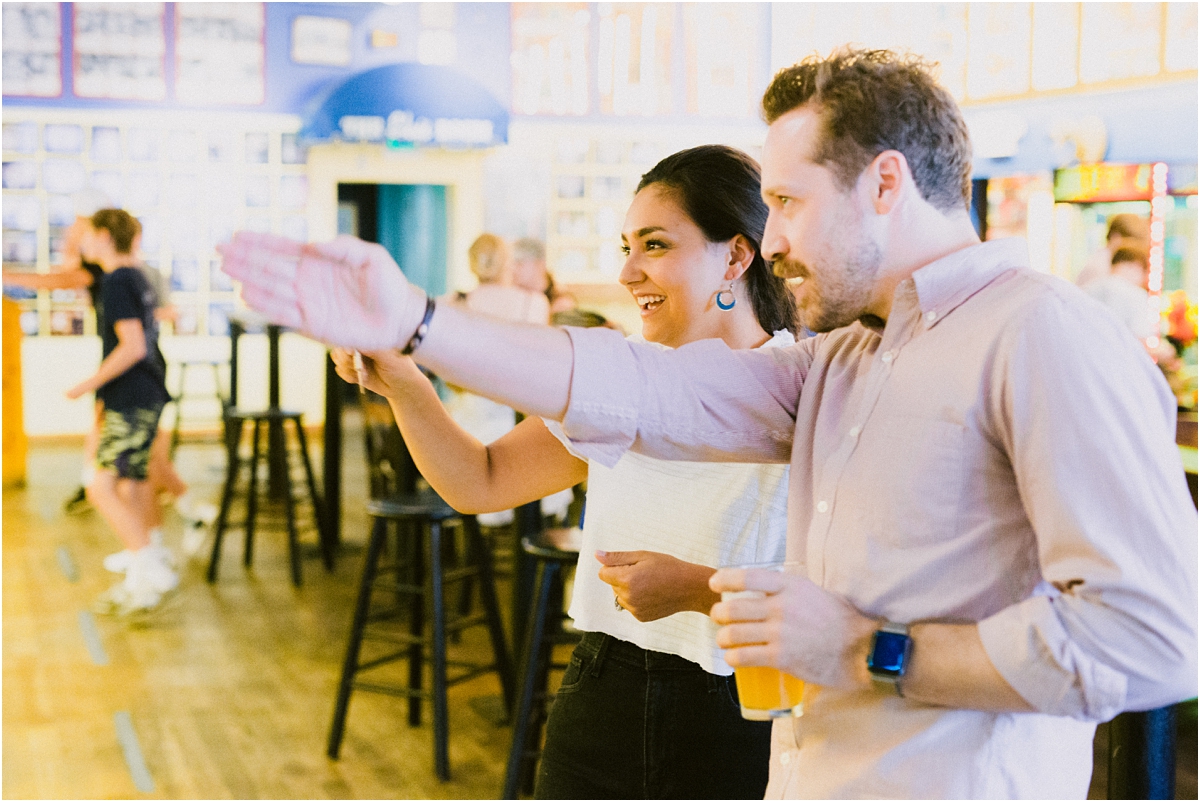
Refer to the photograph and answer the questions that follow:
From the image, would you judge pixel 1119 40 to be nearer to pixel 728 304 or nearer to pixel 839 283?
pixel 728 304

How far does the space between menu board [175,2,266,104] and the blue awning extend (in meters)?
0.76

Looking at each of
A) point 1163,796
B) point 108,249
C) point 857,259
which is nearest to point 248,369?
point 108,249

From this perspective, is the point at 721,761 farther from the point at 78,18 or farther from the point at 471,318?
the point at 78,18

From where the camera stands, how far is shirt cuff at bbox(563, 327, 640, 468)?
3.39 ft

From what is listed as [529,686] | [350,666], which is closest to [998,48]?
[350,666]

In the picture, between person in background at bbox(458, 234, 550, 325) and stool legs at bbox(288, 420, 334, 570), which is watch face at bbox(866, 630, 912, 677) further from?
stool legs at bbox(288, 420, 334, 570)

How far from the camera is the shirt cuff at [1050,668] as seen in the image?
0.88 m

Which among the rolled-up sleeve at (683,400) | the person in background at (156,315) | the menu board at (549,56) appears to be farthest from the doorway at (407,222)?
the rolled-up sleeve at (683,400)

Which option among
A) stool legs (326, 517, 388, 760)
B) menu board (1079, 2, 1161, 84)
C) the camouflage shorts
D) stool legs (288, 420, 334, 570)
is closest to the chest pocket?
stool legs (326, 517, 388, 760)

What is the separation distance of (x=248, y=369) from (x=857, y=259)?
32.6ft

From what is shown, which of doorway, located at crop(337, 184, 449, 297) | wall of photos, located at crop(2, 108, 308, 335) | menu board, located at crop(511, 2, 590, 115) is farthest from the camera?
doorway, located at crop(337, 184, 449, 297)

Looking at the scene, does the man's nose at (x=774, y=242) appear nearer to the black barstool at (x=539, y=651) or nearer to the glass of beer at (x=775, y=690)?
the glass of beer at (x=775, y=690)

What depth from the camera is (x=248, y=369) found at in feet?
34.0

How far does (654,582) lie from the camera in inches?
54.9
